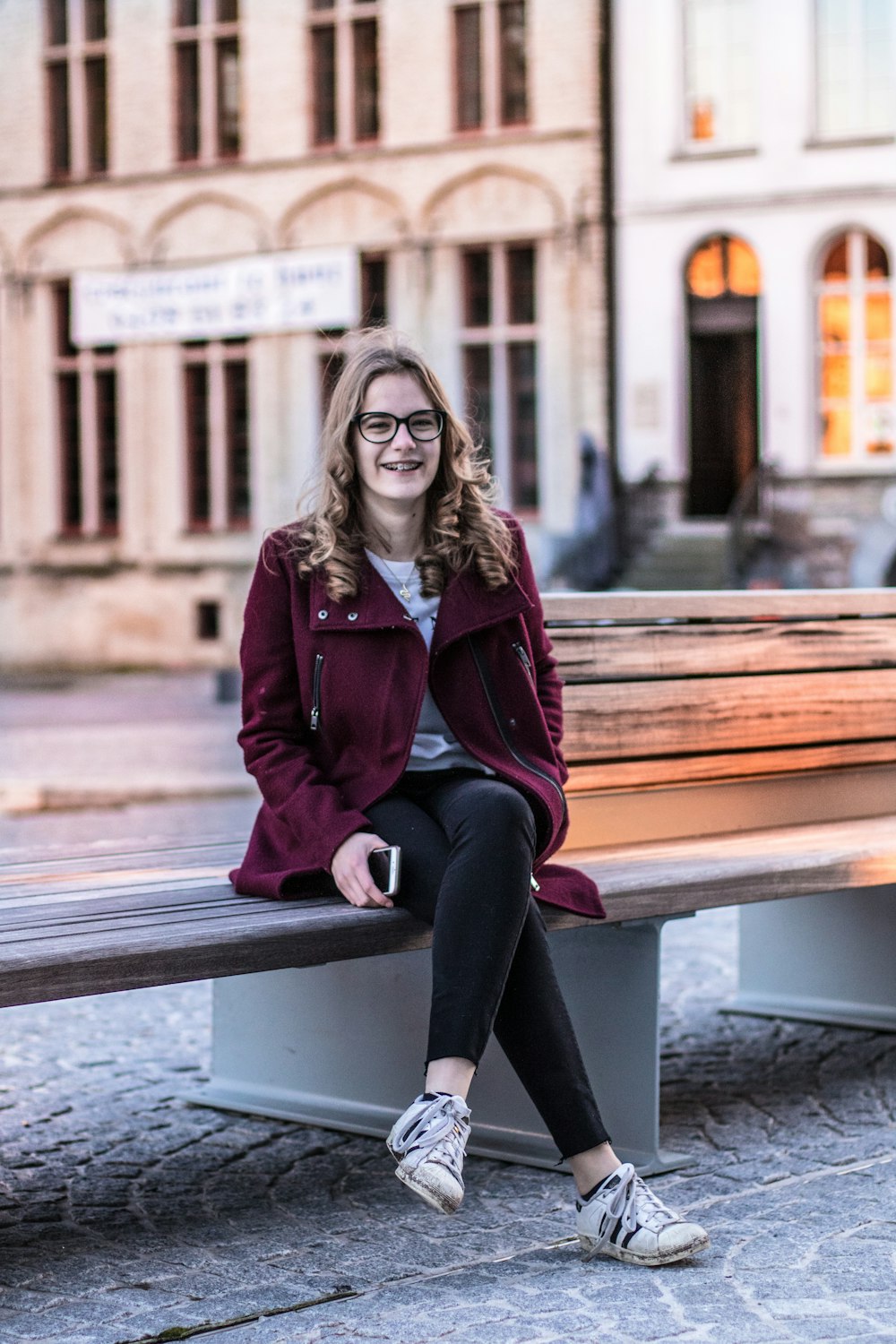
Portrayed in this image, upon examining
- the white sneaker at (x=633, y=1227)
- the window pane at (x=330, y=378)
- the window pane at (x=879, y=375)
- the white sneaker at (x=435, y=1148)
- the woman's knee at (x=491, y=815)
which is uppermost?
the window pane at (x=879, y=375)

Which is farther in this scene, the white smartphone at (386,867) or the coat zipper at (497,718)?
the coat zipper at (497,718)

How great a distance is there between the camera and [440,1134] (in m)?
3.24

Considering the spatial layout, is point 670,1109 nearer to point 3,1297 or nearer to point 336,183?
point 3,1297

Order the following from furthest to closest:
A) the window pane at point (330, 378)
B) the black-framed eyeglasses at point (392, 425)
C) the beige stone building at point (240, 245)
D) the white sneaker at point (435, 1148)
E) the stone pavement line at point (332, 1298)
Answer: the beige stone building at point (240, 245)
the window pane at point (330, 378)
the black-framed eyeglasses at point (392, 425)
the white sneaker at point (435, 1148)
the stone pavement line at point (332, 1298)

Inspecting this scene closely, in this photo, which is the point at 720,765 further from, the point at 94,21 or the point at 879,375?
the point at 94,21

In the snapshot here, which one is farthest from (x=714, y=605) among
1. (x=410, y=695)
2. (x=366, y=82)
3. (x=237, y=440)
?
(x=366, y=82)

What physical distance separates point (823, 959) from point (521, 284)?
65.3ft

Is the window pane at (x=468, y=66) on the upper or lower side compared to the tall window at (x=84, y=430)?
upper

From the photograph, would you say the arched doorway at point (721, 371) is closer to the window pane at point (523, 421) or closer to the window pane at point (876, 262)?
the window pane at point (876, 262)

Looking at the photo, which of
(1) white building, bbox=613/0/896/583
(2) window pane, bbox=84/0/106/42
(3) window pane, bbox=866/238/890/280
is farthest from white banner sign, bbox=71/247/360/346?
(2) window pane, bbox=84/0/106/42

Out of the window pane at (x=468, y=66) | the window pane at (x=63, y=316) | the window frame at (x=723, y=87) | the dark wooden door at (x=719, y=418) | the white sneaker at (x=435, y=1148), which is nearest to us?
the white sneaker at (x=435, y=1148)

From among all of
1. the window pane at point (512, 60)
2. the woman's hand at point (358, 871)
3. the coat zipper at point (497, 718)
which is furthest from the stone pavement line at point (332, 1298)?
the window pane at point (512, 60)

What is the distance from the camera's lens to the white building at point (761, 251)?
22609 mm

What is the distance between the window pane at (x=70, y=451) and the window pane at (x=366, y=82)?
523cm
